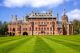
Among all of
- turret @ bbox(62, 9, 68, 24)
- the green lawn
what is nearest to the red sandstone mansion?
turret @ bbox(62, 9, 68, 24)

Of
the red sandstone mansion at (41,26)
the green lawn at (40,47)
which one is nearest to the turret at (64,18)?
the red sandstone mansion at (41,26)

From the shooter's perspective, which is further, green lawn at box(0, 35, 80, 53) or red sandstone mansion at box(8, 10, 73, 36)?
red sandstone mansion at box(8, 10, 73, 36)

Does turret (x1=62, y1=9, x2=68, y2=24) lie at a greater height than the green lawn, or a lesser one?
greater

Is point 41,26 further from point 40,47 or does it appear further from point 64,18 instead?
point 40,47

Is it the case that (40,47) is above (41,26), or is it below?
below

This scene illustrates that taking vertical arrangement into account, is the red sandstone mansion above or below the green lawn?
above

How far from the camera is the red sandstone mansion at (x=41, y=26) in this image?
152413 millimetres

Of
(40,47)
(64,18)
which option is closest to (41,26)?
(64,18)

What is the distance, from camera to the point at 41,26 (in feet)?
508

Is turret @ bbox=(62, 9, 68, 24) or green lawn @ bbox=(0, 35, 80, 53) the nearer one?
green lawn @ bbox=(0, 35, 80, 53)

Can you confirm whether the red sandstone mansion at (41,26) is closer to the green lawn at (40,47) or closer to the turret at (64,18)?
the turret at (64,18)

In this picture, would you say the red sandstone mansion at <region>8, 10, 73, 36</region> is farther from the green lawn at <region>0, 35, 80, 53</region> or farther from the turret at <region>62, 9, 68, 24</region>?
the green lawn at <region>0, 35, 80, 53</region>

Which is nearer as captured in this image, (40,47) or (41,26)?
(40,47)

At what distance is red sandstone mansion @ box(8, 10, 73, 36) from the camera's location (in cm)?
15241
